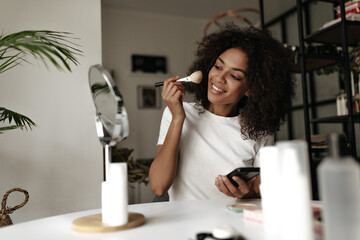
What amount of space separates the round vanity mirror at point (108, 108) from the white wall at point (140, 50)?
4.10 meters

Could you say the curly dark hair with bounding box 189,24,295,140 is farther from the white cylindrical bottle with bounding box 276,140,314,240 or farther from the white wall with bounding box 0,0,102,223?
the white wall with bounding box 0,0,102,223

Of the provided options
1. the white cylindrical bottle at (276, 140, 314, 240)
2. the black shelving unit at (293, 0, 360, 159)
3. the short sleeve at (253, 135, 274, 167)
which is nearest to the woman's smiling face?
the short sleeve at (253, 135, 274, 167)

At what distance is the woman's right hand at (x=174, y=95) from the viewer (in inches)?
50.9

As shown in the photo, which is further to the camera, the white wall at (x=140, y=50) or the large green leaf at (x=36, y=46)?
the white wall at (x=140, y=50)

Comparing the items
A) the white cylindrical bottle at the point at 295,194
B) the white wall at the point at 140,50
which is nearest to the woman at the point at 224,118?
the white cylindrical bottle at the point at 295,194

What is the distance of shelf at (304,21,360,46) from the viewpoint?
2338mm

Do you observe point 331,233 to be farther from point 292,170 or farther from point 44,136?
point 44,136

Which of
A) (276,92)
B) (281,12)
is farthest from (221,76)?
(281,12)

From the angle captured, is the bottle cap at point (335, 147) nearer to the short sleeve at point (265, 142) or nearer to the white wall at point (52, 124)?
the short sleeve at point (265, 142)

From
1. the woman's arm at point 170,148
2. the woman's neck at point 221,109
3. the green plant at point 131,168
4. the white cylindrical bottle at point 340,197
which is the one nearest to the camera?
the white cylindrical bottle at point 340,197

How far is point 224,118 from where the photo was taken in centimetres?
151

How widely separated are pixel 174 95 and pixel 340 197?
2.97 ft

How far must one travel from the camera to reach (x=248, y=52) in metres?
1.48

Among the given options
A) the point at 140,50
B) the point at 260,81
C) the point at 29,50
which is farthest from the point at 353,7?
the point at 140,50
